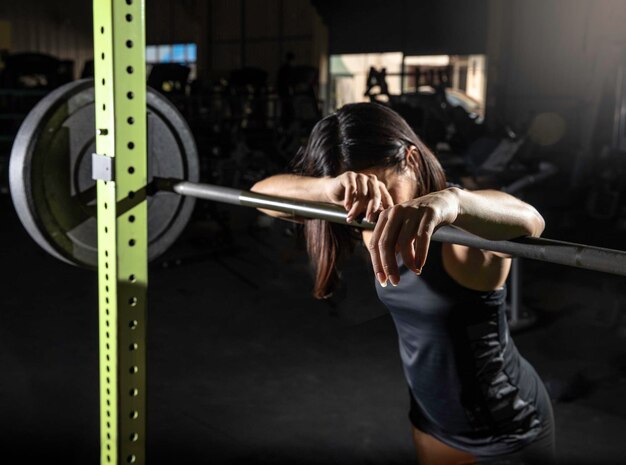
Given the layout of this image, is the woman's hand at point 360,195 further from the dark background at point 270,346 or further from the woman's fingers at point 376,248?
the dark background at point 270,346

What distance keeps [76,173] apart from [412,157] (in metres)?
0.62

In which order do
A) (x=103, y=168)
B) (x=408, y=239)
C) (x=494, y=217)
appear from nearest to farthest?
(x=408, y=239), (x=494, y=217), (x=103, y=168)

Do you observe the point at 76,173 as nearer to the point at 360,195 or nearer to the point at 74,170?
the point at 74,170

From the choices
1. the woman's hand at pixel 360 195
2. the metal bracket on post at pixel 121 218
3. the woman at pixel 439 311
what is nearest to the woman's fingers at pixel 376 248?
the woman's hand at pixel 360 195

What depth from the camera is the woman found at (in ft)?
3.62

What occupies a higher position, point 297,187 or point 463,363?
point 297,187

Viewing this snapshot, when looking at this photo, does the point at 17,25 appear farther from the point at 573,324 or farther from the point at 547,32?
the point at 573,324

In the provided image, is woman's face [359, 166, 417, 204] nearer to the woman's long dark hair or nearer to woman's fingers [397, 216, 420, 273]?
the woman's long dark hair

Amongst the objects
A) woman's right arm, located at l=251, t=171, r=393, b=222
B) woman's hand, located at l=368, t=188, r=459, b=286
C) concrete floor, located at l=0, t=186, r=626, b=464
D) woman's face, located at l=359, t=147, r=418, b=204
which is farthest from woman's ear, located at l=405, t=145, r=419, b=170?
concrete floor, located at l=0, t=186, r=626, b=464

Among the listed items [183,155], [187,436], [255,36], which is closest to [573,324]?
[187,436]

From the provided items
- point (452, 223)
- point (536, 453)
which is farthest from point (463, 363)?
point (452, 223)

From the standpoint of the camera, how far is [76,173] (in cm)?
131

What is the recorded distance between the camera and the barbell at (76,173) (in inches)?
48.5

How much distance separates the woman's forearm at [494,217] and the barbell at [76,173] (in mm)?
416
